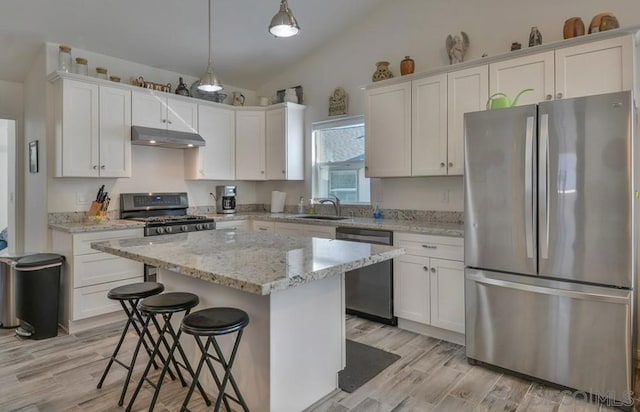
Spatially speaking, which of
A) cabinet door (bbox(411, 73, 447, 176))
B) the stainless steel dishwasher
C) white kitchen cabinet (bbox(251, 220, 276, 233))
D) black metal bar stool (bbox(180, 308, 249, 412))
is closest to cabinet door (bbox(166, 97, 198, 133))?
white kitchen cabinet (bbox(251, 220, 276, 233))

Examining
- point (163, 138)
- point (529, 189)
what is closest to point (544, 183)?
point (529, 189)

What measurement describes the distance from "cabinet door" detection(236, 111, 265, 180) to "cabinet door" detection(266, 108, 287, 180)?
0.30 feet

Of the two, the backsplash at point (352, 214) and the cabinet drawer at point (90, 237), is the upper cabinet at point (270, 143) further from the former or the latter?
the cabinet drawer at point (90, 237)

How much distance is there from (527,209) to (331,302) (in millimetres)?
1372

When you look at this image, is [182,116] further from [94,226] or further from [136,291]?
[136,291]

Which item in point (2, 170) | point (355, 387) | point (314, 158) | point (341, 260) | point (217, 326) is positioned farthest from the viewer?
point (2, 170)

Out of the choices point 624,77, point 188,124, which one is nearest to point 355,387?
point 624,77

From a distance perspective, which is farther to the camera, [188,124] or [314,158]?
[314,158]

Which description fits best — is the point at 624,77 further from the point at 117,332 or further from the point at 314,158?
the point at 117,332

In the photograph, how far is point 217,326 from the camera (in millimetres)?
1674

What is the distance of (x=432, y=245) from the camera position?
3.17 metres

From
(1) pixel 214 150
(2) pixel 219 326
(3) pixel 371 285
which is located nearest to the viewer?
(2) pixel 219 326

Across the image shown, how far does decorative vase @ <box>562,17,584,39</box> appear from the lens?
2.81m

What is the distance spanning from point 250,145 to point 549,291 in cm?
373
